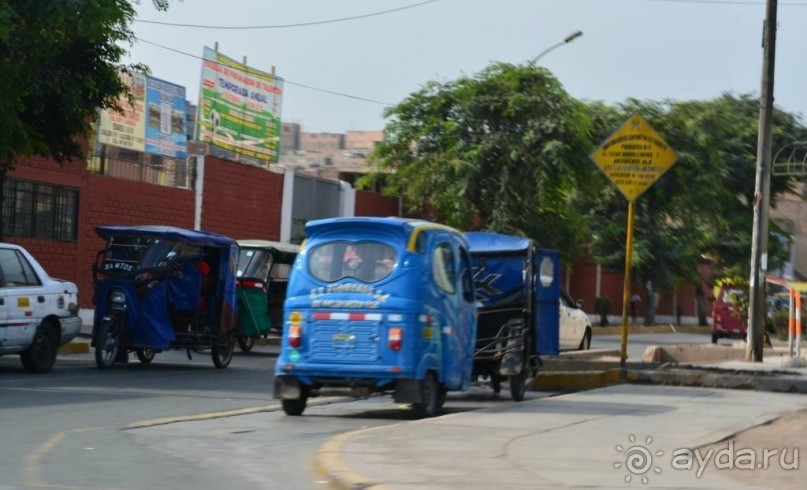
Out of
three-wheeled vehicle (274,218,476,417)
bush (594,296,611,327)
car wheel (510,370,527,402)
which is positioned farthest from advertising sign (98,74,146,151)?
bush (594,296,611,327)

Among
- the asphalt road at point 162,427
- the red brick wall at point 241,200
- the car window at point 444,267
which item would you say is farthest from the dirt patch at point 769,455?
the red brick wall at point 241,200

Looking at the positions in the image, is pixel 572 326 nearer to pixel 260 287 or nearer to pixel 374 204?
pixel 260 287

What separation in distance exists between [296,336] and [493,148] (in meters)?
26.4

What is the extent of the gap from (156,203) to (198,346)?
1489 centimetres

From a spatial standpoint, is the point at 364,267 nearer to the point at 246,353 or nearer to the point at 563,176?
the point at 246,353

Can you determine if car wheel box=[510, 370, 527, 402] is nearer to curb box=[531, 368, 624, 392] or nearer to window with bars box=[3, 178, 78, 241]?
curb box=[531, 368, 624, 392]

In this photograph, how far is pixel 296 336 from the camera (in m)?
14.2

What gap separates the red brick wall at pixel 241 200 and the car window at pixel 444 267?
23555mm

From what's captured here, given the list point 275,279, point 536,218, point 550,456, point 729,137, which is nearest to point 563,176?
point 536,218

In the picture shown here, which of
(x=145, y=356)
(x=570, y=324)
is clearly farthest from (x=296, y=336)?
(x=570, y=324)

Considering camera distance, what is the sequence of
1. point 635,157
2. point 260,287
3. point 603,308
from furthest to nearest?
1. point 603,308
2. point 260,287
3. point 635,157

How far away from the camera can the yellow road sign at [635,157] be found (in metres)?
17.9

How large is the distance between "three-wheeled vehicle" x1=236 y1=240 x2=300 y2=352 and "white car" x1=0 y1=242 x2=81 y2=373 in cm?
549

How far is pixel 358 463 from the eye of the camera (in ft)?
31.7
